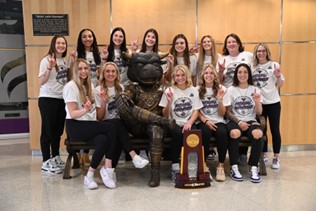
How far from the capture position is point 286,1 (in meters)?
5.14

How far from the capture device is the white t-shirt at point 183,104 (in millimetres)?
3836

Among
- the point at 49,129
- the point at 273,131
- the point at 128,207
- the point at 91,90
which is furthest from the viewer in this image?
the point at 273,131

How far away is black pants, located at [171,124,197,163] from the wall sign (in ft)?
7.64

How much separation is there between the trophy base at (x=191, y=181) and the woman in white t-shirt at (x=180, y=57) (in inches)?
50.9

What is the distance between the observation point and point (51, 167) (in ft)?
13.6

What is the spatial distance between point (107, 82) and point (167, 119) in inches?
32.5

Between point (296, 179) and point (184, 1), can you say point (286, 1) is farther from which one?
point (296, 179)

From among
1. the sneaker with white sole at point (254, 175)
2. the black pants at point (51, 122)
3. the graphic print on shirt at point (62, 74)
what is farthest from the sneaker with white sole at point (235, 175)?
the graphic print on shirt at point (62, 74)

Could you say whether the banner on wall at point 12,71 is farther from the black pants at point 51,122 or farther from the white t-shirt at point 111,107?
the white t-shirt at point 111,107

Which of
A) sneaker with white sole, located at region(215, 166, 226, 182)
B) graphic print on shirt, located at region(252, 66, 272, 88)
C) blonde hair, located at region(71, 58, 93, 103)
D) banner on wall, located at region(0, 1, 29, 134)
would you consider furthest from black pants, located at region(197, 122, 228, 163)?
banner on wall, located at region(0, 1, 29, 134)

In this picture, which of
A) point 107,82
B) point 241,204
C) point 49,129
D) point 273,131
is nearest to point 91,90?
point 107,82

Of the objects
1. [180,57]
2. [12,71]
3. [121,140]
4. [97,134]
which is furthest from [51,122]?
[12,71]

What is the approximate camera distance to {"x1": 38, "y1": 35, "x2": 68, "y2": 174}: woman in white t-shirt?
3.99 meters

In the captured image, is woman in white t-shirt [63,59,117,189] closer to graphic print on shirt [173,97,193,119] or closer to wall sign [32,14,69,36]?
graphic print on shirt [173,97,193,119]
